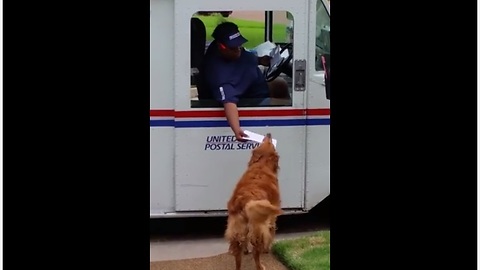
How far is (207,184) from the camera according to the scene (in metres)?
6.39

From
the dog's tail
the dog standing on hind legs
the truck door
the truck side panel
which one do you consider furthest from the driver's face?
the dog's tail

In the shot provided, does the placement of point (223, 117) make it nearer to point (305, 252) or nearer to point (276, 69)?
point (276, 69)

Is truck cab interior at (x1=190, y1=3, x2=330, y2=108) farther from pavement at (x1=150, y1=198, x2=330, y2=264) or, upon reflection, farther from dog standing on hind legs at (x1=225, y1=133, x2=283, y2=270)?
pavement at (x1=150, y1=198, x2=330, y2=264)

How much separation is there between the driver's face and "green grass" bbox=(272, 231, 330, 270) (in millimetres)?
1551

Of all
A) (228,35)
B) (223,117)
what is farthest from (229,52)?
(223,117)

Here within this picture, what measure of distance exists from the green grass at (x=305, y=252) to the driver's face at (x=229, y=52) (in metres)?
1.55

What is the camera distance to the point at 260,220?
535cm

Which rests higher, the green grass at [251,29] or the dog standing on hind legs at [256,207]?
the green grass at [251,29]

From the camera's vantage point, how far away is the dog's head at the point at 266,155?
596 centimetres

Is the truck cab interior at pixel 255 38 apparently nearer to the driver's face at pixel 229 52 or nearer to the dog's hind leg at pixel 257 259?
the driver's face at pixel 229 52

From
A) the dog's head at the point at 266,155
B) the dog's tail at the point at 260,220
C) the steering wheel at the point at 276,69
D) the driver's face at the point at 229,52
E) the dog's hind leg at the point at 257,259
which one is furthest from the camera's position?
the steering wheel at the point at 276,69

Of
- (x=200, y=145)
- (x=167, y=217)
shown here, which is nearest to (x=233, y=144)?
(x=200, y=145)

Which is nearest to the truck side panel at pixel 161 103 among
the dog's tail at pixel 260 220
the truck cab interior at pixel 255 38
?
the truck cab interior at pixel 255 38

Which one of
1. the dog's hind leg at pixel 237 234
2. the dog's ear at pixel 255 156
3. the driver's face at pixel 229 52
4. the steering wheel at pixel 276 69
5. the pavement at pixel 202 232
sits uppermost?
the driver's face at pixel 229 52
